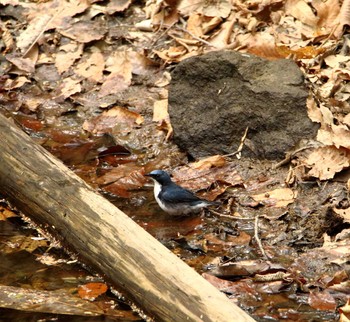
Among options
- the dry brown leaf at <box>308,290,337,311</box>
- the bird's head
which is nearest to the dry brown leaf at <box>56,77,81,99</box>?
the bird's head

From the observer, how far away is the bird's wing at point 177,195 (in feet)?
22.5

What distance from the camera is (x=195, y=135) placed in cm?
789

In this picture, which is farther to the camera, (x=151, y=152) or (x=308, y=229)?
(x=151, y=152)

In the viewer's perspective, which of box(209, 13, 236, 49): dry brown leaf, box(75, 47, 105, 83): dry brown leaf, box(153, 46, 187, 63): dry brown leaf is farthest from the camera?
box(75, 47, 105, 83): dry brown leaf

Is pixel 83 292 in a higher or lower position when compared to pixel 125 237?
lower

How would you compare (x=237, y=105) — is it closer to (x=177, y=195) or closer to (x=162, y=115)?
(x=162, y=115)

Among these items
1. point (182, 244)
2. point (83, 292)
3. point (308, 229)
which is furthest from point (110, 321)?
point (308, 229)

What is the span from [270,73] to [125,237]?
2944 mm

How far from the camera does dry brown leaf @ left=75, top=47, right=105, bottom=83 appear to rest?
373 inches

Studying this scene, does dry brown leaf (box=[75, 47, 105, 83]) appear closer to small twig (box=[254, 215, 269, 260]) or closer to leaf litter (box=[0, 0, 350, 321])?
leaf litter (box=[0, 0, 350, 321])

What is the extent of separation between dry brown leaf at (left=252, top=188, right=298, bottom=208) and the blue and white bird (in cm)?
44

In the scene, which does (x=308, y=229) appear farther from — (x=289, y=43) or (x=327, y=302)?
(x=289, y=43)

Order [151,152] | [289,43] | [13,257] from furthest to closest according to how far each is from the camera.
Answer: [289,43], [151,152], [13,257]

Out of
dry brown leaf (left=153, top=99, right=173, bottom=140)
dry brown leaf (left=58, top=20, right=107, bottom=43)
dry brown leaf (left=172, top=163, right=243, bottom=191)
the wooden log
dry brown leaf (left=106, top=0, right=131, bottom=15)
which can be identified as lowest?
dry brown leaf (left=172, top=163, right=243, bottom=191)
